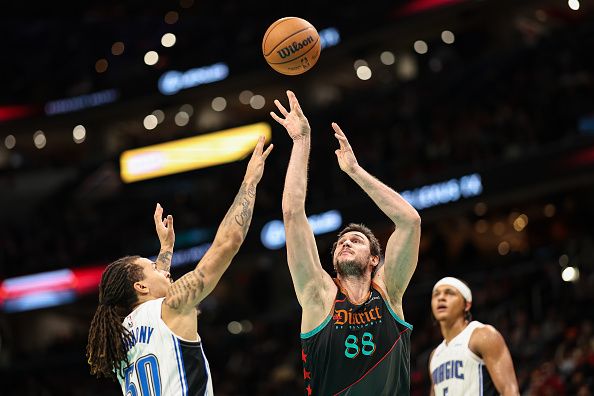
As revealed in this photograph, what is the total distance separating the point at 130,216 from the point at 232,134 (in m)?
4.43

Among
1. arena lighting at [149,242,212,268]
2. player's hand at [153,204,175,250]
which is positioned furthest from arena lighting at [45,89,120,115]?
player's hand at [153,204,175,250]

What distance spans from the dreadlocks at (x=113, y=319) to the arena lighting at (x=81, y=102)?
30795 mm

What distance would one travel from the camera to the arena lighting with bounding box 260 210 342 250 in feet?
84.8

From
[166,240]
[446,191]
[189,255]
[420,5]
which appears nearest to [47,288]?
[189,255]

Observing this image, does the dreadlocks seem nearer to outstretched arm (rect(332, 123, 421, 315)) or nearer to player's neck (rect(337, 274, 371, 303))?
player's neck (rect(337, 274, 371, 303))

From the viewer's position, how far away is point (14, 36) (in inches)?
1640

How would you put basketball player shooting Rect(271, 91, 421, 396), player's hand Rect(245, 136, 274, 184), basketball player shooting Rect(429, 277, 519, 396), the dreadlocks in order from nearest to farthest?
1. the dreadlocks
2. basketball player shooting Rect(271, 91, 421, 396)
3. player's hand Rect(245, 136, 274, 184)
4. basketball player shooting Rect(429, 277, 519, 396)

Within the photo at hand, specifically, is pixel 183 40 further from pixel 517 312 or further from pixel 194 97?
pixel 517 312

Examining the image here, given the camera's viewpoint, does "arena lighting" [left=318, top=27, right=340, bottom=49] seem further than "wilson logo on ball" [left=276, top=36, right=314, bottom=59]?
Yes

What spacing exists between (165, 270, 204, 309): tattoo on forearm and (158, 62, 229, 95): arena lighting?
28.3 m

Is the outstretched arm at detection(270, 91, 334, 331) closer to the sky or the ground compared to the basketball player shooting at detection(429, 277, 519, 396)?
closer to the sky

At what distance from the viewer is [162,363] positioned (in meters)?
6.00

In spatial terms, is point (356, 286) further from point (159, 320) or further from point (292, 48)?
point (292, 48)

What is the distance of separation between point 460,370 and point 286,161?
19.4 meters
